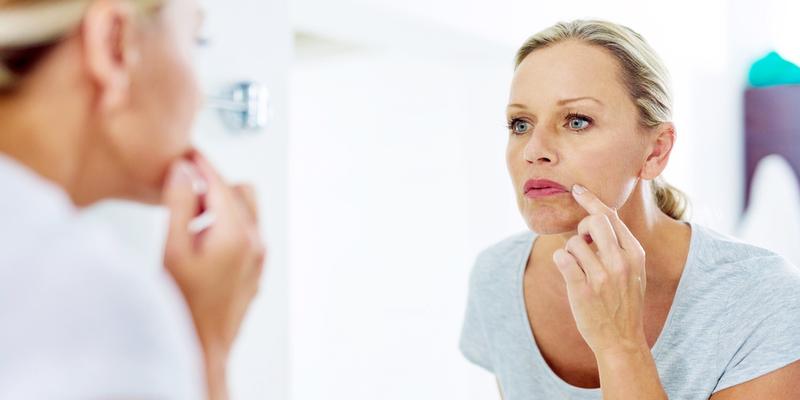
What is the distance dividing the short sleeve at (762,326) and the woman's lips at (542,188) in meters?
0.25

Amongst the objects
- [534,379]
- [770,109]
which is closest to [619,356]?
[534,379]

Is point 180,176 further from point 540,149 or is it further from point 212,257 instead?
point 540,149

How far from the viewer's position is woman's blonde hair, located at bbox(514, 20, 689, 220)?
3.16 ft

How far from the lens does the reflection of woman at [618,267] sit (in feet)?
2.78

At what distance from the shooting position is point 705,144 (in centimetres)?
296

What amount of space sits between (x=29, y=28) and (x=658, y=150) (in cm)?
81

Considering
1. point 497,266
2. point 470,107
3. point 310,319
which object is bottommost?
point 310,319

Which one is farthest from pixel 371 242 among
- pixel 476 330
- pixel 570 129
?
pixel 570 129

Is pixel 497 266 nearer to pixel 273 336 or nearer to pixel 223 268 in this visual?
pixel 273 336

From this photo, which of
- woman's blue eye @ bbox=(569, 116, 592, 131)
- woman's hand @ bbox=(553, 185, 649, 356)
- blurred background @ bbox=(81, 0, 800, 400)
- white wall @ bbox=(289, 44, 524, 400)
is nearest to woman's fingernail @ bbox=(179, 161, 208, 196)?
woman's hand @ bbox=(553, 185, 649, 356)

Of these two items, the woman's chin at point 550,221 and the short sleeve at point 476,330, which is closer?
the woman's chin at point 550,221

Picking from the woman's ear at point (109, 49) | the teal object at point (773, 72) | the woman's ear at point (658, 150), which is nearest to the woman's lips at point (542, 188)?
the woman's ear at point (658, 150)

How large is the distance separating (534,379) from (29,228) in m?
0.81

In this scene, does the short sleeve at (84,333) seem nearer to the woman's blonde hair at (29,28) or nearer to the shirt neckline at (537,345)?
the woman's blonde hair at (29,28)
